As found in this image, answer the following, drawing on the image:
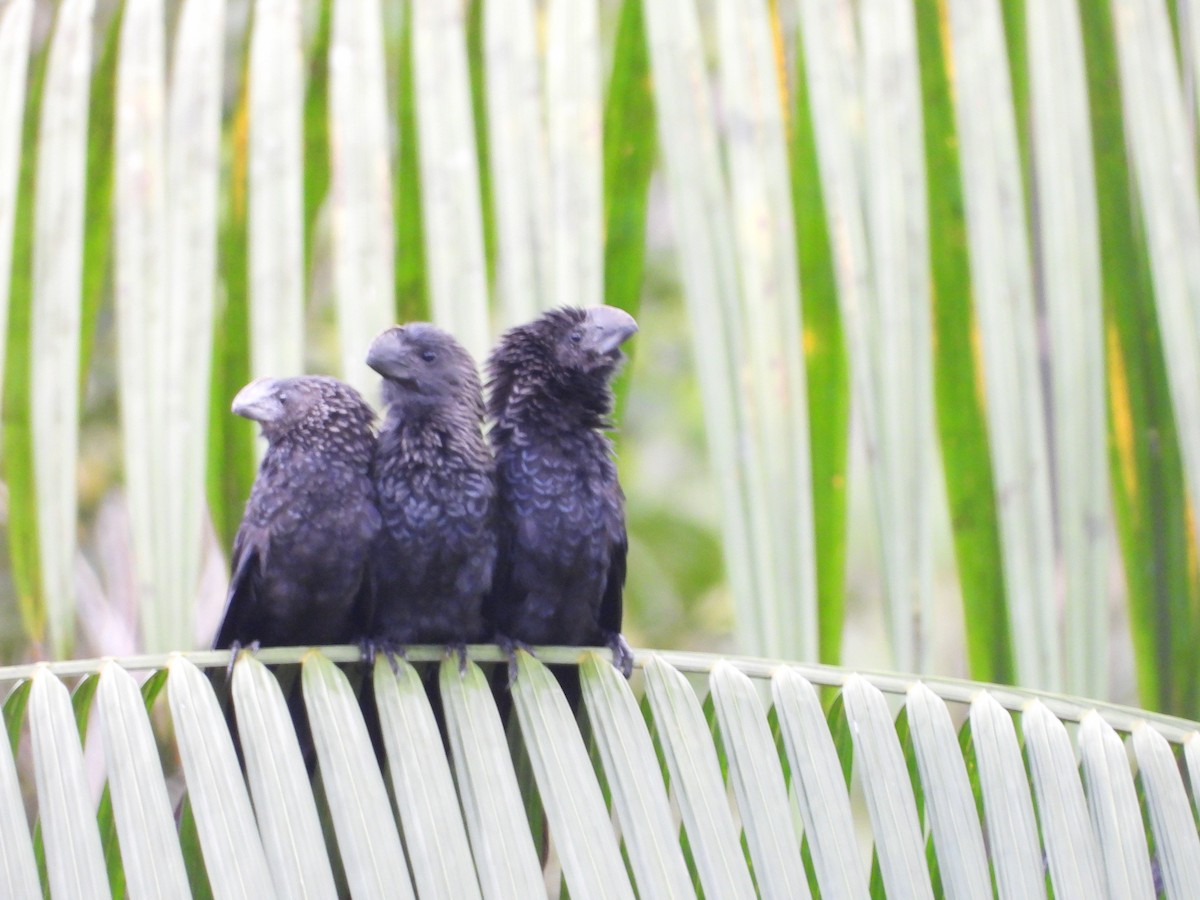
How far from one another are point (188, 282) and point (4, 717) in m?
0.85

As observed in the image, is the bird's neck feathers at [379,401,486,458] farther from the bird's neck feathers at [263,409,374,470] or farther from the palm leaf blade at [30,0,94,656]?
the palm leaf blade at [30,0,94,656]

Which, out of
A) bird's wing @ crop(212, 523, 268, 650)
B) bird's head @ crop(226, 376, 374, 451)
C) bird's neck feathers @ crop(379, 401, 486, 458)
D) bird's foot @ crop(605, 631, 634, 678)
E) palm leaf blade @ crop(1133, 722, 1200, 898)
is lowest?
palm leaf blade @ crop(1133, 722, 1200, 898)

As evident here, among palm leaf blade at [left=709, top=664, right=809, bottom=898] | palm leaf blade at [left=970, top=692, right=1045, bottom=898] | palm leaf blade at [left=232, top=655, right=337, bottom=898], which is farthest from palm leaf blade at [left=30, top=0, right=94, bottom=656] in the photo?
palm leaf blade at [left=970, top=692, right=1045, bottom=898]

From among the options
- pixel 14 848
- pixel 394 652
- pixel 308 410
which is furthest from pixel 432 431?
pixel 14 848

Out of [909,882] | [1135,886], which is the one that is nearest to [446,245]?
[909,882]

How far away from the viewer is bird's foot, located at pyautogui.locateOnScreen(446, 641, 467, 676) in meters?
1.98

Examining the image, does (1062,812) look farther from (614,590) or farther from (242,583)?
(242,583)

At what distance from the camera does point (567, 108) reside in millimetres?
2436

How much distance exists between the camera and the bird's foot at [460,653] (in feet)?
6.51

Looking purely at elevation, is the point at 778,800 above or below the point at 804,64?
below

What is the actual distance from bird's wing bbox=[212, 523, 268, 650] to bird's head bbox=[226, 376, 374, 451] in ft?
0.64

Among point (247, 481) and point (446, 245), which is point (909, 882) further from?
point (247, 481)

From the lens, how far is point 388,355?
2.44 meters

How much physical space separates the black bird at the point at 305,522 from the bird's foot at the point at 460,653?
1.33 feet
